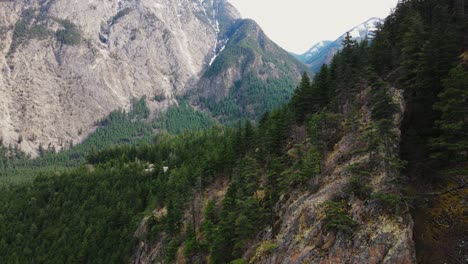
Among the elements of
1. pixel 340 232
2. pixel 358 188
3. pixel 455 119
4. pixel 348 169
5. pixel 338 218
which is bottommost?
pixel 340 232

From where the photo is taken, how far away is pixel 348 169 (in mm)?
34625

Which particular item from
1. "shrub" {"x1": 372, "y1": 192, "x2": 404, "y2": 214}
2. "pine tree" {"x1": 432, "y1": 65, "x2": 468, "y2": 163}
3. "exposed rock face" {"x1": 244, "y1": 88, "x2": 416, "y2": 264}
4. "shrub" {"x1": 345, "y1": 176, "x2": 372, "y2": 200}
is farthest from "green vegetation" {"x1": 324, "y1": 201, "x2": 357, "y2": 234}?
"pine tree" {"x1": 432, "y1": 65, "x2": 468, "y2": 163}

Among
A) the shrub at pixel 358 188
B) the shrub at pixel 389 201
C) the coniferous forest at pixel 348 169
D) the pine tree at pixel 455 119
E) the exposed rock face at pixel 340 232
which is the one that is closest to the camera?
the pine tree at pixel 455 119

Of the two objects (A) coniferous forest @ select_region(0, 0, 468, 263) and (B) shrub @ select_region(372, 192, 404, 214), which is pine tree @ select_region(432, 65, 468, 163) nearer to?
(A) coniferous forest @ select_region(0, 0, 468, 263)

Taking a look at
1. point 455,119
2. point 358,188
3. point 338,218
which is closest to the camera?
point 455,119

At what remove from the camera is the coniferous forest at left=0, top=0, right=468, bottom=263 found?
28.3 meters

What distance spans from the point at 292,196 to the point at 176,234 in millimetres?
31267

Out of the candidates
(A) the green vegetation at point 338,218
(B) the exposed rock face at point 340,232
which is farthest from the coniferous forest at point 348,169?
(B) the exposed rock face at point 340,232

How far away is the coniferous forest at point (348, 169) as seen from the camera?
1114 inches

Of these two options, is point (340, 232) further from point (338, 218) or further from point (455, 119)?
point (455, 119)

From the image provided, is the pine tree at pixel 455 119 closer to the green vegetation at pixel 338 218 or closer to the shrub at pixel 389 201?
the shrub at pixel 389 201

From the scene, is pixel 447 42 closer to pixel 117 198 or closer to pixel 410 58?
pixel 410 58

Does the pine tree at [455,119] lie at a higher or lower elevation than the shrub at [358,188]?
higher

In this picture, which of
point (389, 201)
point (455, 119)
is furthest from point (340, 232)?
point (455, 119)
